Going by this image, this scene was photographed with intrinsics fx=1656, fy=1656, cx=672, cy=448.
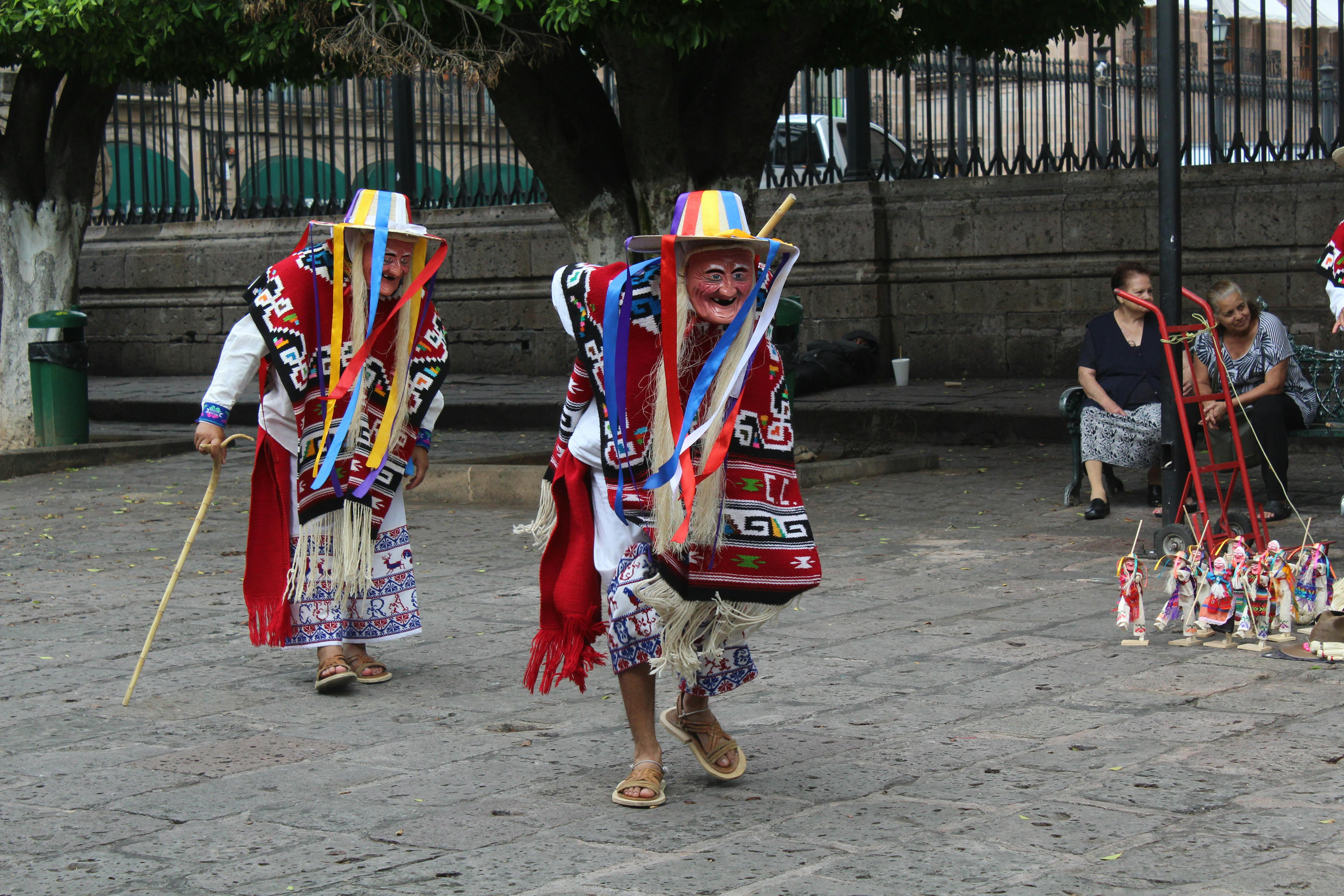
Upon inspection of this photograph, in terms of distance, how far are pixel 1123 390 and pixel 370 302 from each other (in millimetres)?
4825

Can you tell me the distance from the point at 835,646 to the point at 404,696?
5.12ft

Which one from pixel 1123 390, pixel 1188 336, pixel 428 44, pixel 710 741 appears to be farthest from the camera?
pixel 1123 390

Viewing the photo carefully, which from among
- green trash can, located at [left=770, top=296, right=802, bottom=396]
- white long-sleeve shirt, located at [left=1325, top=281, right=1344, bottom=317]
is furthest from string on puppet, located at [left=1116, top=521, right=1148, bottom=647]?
green trash can, located at [left=770, top=296, right=802, bottom=396]

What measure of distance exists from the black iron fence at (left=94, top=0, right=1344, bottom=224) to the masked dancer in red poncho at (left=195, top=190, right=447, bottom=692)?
383 centimetres

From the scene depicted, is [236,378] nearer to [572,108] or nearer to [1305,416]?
[572,108]

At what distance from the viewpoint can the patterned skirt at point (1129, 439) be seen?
8734mm

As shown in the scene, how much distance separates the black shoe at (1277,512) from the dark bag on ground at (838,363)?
18.8ft

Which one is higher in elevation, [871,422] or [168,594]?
[168,594]

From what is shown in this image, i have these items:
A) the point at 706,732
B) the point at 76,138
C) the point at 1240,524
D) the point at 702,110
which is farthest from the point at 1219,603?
the point at 76,138

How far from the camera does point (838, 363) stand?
14.3 meters

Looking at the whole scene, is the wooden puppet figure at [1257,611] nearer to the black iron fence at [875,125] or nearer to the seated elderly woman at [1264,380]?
the seated elderly woman at [1264,380]

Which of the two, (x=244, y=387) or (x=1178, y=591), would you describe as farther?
(x=1178, y=591)

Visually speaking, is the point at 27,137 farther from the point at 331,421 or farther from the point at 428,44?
the point at 331,421

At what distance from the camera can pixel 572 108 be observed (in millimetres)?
9820
